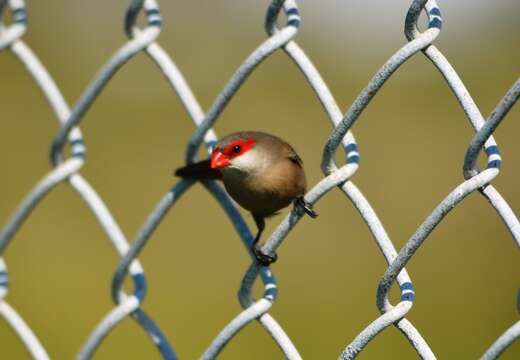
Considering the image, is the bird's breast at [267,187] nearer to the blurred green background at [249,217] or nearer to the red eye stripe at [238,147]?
the red eye stripe at [238,147]

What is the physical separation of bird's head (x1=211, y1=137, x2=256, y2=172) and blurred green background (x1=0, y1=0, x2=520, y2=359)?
166 centimetres

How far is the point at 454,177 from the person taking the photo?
561cm

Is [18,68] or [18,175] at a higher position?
[18,68]

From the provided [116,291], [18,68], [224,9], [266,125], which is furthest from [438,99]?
[116,291]

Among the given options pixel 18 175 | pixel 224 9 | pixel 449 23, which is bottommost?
pixel 449 23

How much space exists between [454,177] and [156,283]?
6.74 ft

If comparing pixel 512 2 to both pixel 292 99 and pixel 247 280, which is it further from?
pixel 247 280

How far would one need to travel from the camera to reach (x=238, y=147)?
2.38m

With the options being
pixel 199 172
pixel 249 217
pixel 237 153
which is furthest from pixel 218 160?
pixel 249 217

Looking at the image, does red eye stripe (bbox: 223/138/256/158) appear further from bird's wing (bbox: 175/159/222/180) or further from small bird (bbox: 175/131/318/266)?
bird's wing (bbox: 175/159/222/180)

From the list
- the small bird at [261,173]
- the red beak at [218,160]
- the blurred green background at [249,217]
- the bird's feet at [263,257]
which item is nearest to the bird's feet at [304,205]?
the bird's feet at [263,257]

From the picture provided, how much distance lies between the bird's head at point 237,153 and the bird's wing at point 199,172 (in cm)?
8

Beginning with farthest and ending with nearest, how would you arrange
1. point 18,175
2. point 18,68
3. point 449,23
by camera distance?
point 449,23, point 18,68, point 18,175

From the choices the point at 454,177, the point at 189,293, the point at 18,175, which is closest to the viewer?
the point at 189,293
